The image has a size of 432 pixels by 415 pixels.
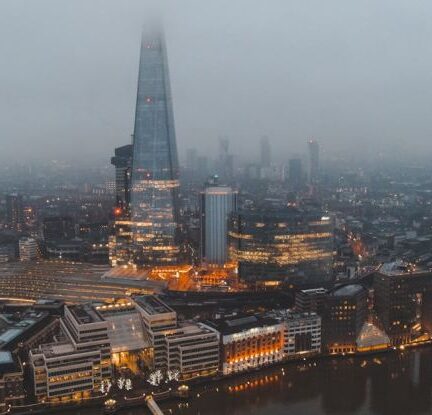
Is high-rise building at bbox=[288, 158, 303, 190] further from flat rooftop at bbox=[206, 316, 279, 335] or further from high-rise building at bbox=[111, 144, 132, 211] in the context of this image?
flat rooftop at bbox=[206, 316, 279, 335]

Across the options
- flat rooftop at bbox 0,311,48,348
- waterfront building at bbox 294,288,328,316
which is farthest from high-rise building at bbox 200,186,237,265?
flat rooftop at bbox 0,311,48,348

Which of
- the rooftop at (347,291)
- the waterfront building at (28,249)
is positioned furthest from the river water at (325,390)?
the waterfront building at (28,249)

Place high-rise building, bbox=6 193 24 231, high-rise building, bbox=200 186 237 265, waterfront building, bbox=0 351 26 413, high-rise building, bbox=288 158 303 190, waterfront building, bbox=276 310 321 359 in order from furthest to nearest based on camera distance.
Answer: high-rise building, bbox=288 158 303 190
high-rise building, bbox=6 193 24 231
high-rise building, bbox=200 186 237 265
waterfront building, bbox=276 310 321 359
waterfront building, bbox=0 351 26 413

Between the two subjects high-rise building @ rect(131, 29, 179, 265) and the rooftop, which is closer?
the rooftop

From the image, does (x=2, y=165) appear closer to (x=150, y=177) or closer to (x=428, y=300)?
(x=150, y=177)

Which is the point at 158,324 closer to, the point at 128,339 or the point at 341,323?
the point at 128,339

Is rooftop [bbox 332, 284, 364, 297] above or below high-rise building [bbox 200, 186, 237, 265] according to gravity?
below

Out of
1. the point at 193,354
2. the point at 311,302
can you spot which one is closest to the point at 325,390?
the point at 311,302

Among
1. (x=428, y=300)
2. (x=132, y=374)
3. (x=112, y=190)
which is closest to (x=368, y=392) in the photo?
(x=428, y=300)
